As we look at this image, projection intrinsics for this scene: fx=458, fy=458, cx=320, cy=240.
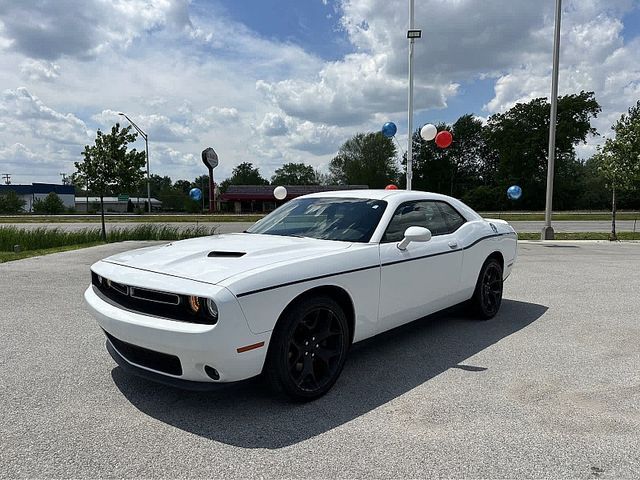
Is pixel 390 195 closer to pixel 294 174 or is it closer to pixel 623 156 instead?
pixel 623 156

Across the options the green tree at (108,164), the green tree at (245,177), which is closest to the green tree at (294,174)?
the green tree at (245,177)

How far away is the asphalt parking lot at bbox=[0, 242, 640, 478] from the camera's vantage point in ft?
7.96

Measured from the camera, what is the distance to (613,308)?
5.85m

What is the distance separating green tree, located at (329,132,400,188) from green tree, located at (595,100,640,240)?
60.1 metres

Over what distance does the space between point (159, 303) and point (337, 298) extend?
1250mm

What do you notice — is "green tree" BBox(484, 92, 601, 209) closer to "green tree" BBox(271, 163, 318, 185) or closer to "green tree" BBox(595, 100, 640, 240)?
"green tree" BBox(595, 100, 640, 240)

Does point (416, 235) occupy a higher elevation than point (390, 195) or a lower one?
lower

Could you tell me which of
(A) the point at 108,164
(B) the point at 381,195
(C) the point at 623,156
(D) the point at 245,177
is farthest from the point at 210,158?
(D) the point at 245,177

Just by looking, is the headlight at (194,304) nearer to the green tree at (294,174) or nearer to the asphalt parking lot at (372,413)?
the asphalt parking lot at (372,413)

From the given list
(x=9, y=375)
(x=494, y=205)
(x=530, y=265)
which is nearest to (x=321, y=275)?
(x=9, y=375)

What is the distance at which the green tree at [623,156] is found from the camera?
50.9 feet

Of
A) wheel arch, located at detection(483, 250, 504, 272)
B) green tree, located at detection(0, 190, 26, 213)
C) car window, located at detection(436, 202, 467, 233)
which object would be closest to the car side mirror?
car window, located at detection(436, 202, 467, 233)

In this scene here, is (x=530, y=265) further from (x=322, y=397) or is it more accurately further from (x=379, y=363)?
(x=322, y=397)

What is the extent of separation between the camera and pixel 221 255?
325 centimetres
